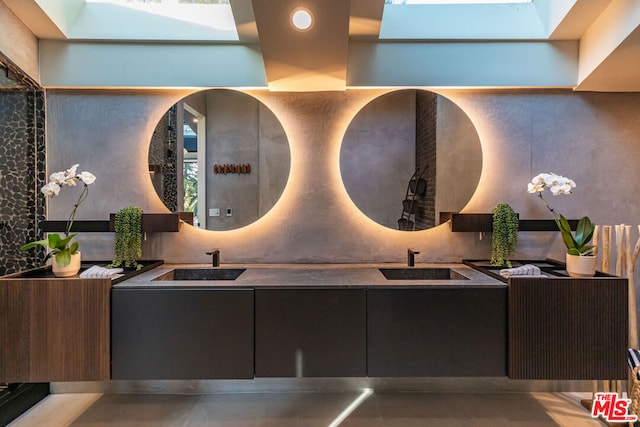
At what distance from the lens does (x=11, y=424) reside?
2.29m

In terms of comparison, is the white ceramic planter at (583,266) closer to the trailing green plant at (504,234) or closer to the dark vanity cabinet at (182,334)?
the trailing green plant at (504,234)

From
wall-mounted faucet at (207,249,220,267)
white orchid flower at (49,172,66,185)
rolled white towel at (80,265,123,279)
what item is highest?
white orchid flower at (49,172,66,185)

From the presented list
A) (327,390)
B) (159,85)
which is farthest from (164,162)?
(327,390)

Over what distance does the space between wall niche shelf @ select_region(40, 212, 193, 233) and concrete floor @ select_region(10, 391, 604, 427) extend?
1.32 m

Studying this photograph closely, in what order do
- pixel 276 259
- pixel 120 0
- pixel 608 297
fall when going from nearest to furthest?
1. pixel 608 297
2. pixel 120 0
3. pixel 276 259

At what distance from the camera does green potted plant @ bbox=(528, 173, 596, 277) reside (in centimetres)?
215

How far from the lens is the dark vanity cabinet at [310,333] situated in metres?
2.02

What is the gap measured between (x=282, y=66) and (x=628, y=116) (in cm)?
283

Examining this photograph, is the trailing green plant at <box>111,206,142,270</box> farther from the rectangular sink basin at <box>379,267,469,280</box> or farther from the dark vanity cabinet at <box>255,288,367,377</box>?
the rectangular sink basin at <box>379,267,469,280</box>

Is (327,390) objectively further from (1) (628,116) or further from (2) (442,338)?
(1) (628,116)

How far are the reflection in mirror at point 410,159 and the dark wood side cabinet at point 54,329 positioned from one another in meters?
1.92

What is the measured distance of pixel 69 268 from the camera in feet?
7.06

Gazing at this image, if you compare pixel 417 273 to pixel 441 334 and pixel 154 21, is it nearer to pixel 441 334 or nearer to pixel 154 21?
pixel 441 334

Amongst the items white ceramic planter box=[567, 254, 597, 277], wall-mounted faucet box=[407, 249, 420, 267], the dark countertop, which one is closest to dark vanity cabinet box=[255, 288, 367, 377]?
the dark countertop
